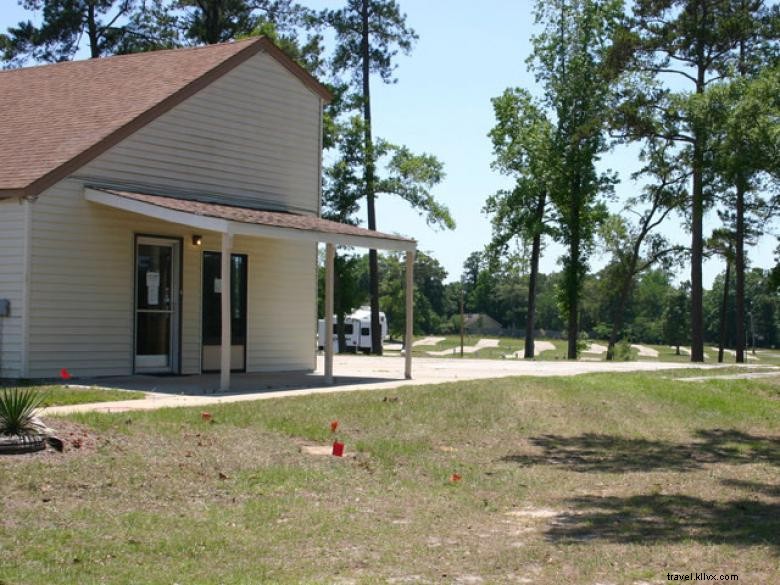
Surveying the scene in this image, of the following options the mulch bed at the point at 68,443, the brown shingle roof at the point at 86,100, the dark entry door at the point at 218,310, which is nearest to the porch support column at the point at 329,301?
the dark entry door at the point at 218,310

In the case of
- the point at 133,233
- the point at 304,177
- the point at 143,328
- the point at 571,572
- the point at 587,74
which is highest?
the point at 587,74

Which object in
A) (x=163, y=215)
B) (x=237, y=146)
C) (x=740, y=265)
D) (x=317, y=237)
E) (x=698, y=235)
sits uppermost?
(x=237, y=146)

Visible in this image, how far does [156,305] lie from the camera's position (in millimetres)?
18000

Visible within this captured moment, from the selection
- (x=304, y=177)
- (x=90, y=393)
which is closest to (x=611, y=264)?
(x=304, y=177)

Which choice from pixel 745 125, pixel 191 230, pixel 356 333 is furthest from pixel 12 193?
pixel 356 333

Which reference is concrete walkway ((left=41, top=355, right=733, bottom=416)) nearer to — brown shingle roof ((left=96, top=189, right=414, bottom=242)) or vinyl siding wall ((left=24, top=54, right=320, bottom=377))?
vinyl siding wall ((left=24, top=54, right=320, bottom=377))

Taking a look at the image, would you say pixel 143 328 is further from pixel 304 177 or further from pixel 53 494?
pixel 53 494

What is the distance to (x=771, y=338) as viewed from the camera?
11262 centimetres

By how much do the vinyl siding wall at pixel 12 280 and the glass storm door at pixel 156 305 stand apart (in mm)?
2209

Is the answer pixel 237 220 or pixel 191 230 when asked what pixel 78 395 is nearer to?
pixel 237 220

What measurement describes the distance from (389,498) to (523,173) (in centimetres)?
3380

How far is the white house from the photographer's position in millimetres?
15875

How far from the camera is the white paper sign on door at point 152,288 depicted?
17.8m

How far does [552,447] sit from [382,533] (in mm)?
5499
